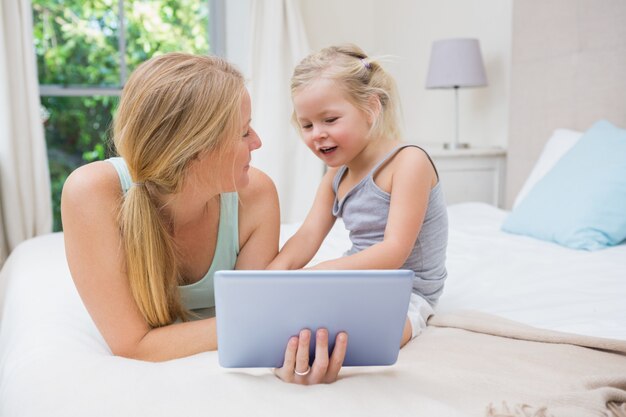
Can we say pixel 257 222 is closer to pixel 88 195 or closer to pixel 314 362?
pixel 88 195

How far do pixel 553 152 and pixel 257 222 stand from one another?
157cm

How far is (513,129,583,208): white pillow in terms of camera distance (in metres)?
2.40

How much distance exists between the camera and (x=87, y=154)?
4.84 m

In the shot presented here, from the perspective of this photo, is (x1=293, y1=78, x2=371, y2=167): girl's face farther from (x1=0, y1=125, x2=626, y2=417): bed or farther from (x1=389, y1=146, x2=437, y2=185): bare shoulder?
Result: (x1=0, y1=125, x2=626, y2=417): bed

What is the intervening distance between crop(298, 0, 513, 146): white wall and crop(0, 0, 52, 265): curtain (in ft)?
5.55

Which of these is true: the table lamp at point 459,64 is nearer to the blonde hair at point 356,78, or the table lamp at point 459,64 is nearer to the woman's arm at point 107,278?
the blonde hair at point 356,78

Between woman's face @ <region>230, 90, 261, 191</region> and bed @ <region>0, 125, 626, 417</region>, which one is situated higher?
woman's face @ <region>230, 90, 261, 191</region>

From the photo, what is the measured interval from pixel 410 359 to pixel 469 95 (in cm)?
260

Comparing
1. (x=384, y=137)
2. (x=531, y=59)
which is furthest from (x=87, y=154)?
(x=384, y=137)

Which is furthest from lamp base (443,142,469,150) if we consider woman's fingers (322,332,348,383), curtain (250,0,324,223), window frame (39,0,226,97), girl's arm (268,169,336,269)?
woman's fingers (322,332,348,383)

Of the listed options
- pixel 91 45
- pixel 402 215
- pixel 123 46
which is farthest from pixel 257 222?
pixel 91 45

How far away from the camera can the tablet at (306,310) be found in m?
0.83

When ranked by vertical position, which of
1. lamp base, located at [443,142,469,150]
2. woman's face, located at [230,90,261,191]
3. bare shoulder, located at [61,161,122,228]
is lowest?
lamp base, located at [443,142,469,150]

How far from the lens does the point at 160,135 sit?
1.04m
